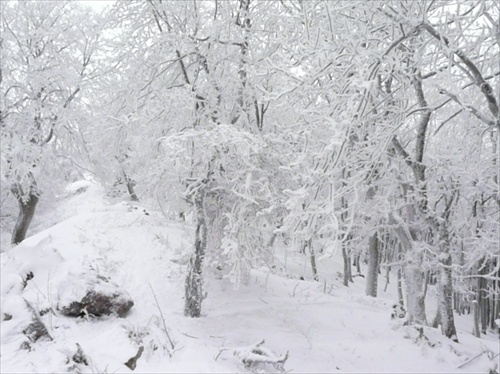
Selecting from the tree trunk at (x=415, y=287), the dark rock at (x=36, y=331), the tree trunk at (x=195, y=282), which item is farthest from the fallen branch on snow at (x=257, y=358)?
the tree trunk at (x=415, y=287)

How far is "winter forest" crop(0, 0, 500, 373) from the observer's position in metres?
4.52

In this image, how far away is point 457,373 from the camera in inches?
248

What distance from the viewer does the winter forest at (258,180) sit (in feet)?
14.8

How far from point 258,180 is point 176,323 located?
9.89 ft

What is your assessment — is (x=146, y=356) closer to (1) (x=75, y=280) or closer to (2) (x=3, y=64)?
(1) (x=75, y=280)

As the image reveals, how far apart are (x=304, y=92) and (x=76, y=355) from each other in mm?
4209

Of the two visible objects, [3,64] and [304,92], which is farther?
[3,64]

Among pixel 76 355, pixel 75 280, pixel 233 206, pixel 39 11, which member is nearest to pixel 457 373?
pixel 233 206

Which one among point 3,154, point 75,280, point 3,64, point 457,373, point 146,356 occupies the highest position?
point 3,64

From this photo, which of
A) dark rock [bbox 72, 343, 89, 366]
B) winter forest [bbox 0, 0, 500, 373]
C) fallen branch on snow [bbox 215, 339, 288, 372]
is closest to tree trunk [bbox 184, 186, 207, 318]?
winter forest [bbox 0, 0, 500, 373]

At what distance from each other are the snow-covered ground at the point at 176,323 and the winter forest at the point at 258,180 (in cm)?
5

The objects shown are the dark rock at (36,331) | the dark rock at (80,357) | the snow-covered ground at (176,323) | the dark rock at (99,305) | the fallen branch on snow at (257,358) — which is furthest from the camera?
the dark rock at (99,305)

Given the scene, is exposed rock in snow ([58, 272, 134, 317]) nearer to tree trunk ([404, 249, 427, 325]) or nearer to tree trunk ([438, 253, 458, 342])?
tree trunk ([404, 249, 427, 325])

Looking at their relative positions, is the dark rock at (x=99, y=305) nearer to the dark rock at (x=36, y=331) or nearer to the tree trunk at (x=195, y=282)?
the dark rock at (x=36, y=331)
